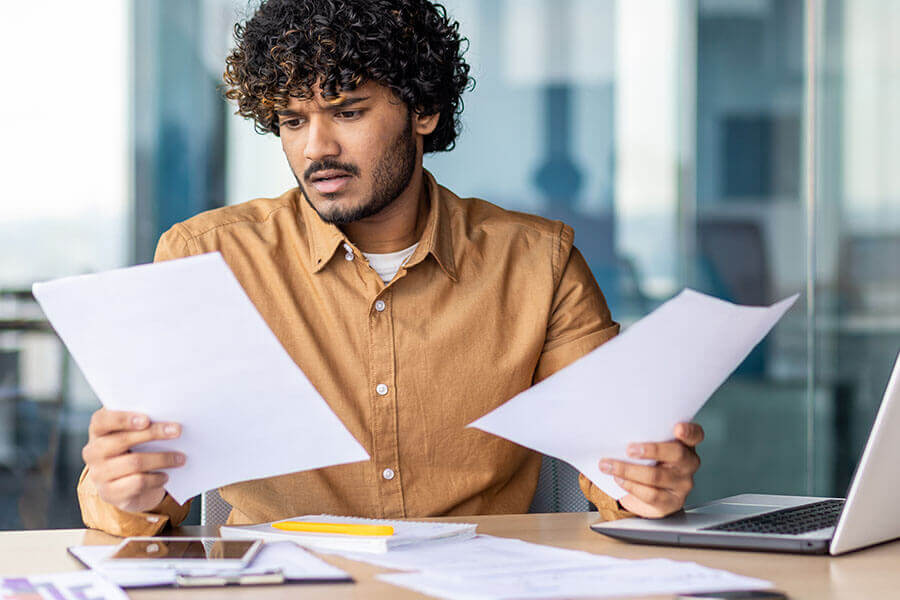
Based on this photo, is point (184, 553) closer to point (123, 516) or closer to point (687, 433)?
point (123, 516)

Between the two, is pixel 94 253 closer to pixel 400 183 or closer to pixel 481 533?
pixel 400 183

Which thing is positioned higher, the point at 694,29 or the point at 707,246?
the point at 694,29

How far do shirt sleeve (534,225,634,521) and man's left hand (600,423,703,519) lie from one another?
0.43m

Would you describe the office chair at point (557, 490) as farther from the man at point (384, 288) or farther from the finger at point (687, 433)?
the finger at point (687, 433)

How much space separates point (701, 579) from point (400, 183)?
101 cm

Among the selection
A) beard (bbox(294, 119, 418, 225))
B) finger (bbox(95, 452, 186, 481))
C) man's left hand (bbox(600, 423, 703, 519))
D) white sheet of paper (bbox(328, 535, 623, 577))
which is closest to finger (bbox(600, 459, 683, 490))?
man's left hand (bbox(600, 423, 703, 519))

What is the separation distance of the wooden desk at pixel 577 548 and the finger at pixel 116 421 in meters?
0.15

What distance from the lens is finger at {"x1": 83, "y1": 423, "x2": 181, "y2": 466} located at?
3.75ft

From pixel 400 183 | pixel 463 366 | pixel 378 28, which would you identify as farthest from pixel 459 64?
pixel 463 366

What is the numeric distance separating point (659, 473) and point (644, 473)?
0.8 inches

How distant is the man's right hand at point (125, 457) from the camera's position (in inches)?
45.1

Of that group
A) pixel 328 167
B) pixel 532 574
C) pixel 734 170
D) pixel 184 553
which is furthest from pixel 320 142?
pixel 734 170

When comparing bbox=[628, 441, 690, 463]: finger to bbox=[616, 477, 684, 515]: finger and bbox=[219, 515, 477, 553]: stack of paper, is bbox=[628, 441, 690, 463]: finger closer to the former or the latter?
bbox=[616, 477, 684, 515]: finger

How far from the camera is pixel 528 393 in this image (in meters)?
1.19
